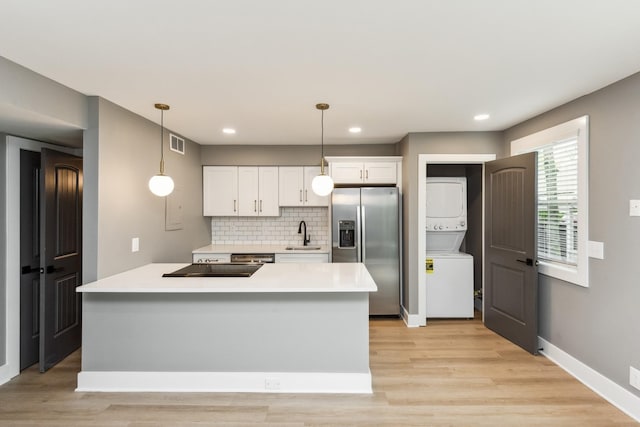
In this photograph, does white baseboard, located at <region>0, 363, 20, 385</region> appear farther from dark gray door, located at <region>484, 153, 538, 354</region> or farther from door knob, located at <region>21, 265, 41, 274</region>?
dark gray door, located at <region>484, 153, 538, 354</region>

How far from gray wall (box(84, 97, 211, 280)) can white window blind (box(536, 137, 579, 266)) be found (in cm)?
372

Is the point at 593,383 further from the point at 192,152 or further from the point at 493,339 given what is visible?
the point at 192,152

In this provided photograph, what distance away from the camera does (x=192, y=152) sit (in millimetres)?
4742

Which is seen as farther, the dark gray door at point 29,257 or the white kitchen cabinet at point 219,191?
the white kitchen cabinet at point 219,191

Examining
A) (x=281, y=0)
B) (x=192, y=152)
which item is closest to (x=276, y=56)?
(x=281, y=0)

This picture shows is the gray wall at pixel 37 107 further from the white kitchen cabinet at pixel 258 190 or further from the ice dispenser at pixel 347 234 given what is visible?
the ice dispenser at pixel 347 234

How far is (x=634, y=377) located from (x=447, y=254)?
232 centimetres

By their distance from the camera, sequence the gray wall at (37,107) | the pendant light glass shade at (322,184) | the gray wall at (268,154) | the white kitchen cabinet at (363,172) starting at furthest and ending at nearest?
the gray wall at (268,154)
the white kitchen cabinet at (363,172)
the pendant light glass shade at (322,184)
the gray wall at (37,107)

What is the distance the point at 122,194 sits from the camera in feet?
10.3

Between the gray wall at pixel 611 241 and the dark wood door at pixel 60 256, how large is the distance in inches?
179

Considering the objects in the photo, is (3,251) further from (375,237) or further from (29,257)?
(375,237)

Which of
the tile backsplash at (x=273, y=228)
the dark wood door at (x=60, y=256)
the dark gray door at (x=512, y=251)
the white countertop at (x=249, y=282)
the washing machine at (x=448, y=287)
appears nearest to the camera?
the white countertop at (x=249, y=282)

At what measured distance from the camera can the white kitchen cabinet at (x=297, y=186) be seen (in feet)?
16.5

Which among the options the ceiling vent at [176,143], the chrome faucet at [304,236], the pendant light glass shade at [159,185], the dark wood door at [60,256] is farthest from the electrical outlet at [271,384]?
the ceiling vent at [176,143]
